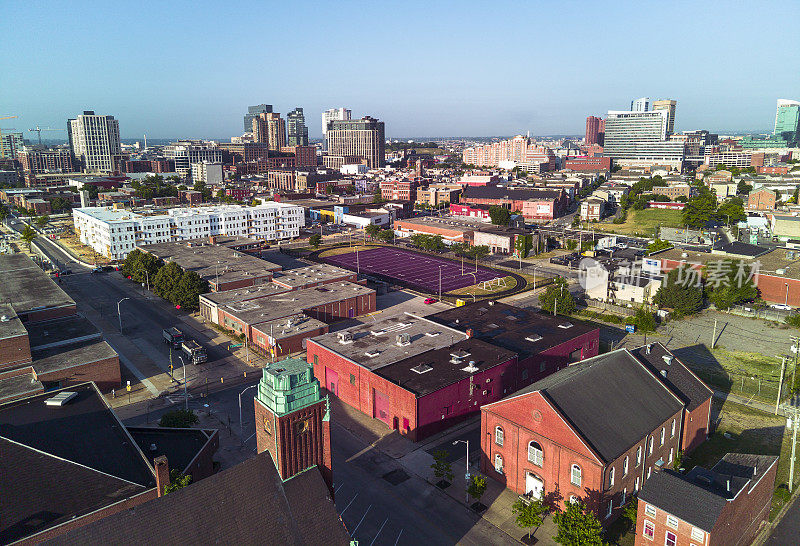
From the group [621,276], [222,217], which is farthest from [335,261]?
[621,276]

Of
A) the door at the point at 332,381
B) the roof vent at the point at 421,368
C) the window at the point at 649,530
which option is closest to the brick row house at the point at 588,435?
the window at the point at 649,530

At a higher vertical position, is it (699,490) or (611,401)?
(611,401)

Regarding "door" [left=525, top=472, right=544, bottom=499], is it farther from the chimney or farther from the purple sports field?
the purple sports field

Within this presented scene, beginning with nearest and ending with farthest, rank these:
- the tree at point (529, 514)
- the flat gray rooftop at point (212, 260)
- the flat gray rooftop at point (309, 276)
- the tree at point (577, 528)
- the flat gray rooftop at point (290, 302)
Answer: the tree at point (577, 528)
the tree at point (529, 514)
the flat gray rooftop at point (290, 302)
the flat gray rooftop at point (309, 276)
the flat gray rooftop at point (212, 260)

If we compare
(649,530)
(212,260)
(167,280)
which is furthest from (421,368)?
(212,260)

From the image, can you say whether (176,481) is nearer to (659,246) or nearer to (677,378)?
(677,378)

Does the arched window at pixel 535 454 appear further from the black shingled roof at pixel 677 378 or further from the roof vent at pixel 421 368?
the roof vent at pixel 421 368
